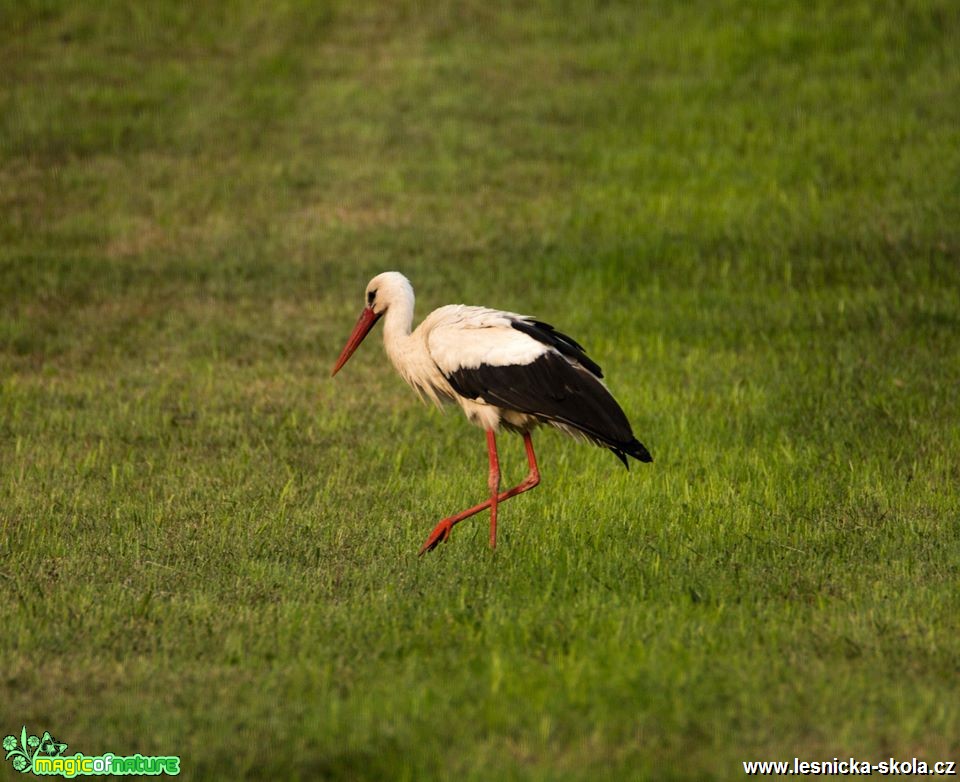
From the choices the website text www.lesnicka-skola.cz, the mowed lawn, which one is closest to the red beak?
the mowed lawn

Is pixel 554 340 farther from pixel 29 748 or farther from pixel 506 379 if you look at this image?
pixel 29 748

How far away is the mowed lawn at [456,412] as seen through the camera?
5.14 meters

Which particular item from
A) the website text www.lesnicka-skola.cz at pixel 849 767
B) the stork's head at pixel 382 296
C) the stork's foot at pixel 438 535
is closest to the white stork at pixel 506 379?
the stork's foot at pixel 438 535

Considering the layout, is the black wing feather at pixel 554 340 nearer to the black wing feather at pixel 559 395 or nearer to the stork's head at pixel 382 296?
the black wing feather at pixel 559 395

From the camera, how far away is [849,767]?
463 cm

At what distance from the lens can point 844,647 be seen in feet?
18.4

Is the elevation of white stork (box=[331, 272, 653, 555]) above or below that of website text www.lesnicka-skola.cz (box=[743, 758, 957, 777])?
below

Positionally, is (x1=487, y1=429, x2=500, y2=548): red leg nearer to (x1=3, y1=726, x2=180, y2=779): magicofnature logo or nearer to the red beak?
the red beak

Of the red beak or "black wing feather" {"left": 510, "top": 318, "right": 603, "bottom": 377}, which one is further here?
the red beak

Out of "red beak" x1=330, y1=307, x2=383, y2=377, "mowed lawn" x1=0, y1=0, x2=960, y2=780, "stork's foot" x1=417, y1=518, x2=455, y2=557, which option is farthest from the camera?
"red beak" x1=330, y1=307, x2=383, y2=377

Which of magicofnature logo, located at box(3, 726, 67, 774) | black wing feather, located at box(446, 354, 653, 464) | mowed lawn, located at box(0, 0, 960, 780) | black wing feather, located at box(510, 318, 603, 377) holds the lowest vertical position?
mowed lawn, located at box(0, 0, 960, 780)

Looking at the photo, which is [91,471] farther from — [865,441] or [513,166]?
[513,166]

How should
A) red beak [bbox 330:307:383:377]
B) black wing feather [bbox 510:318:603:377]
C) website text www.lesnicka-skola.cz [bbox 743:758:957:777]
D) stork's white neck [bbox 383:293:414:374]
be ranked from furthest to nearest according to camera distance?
red beak [bbox 330:307:383:377]
stork's white neck [bbox 383:293:414:374]
black wing feather [bbox 510:318:603:377]
website text www.lesnicka-skola.cz [bbox 743:758:957:777]

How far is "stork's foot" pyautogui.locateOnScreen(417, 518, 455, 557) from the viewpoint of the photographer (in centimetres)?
695
